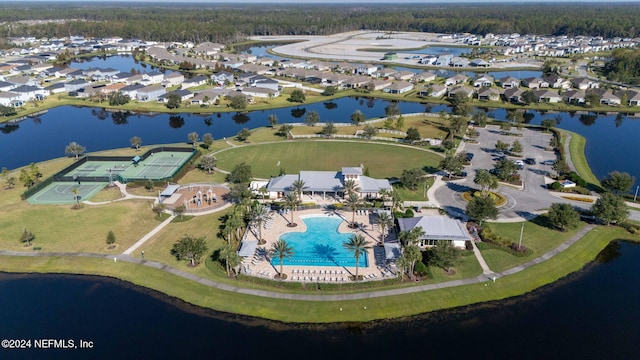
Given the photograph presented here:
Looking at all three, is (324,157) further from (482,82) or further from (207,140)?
(482,82)

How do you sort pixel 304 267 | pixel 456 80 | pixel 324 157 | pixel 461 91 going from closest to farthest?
pixel 304 267
pixel 324 157
pixel 461 91
pixel 456 80

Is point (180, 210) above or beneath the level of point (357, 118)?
beneath

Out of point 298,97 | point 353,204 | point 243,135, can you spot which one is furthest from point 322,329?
point 298,97

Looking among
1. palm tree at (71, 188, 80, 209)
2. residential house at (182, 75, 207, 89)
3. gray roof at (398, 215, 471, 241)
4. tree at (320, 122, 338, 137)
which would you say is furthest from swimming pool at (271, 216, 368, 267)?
residential house at (182, 75, 207, 89)

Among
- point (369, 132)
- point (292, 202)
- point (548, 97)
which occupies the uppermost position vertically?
point (548, 97)

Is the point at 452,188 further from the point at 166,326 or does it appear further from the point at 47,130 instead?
the point at 47,130

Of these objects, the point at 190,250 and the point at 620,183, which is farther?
the point at 620,183

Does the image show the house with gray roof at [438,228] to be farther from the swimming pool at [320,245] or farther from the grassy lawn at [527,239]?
the swimming pool at [320,245]

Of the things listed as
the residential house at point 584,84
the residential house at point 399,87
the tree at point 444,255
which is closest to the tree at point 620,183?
the tree at point 444,255

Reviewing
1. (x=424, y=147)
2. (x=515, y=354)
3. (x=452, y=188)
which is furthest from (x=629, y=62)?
(x=515, y=354)
